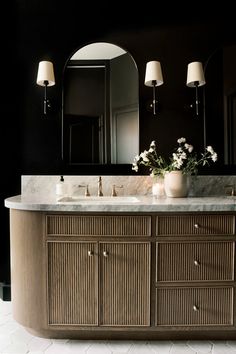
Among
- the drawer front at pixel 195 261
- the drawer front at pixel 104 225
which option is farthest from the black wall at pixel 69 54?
the drawer front at pixel 195 261

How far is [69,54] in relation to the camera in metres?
2.16

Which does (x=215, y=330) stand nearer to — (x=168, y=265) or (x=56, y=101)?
(x=168, y=265)

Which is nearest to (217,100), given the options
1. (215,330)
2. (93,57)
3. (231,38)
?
(231,38)

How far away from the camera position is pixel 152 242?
1.57 m

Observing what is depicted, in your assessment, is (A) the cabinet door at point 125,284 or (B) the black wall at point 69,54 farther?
(B) the black wall at point 69,54

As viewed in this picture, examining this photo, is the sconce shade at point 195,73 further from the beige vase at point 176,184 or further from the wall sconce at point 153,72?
the beige vase at point 176,184

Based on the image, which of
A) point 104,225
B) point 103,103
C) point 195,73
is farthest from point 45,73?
point 104,225

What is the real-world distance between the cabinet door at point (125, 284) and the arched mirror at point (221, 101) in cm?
110

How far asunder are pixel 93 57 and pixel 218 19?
1.03m

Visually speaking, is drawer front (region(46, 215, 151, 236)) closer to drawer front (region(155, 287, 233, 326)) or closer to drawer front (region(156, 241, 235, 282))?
drawer front (region(156, 241, 235, 282))

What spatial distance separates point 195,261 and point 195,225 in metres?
0.21

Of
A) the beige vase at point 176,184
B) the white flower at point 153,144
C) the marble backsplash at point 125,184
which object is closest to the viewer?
the beige vase at point 176,184

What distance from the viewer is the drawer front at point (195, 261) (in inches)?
61.9

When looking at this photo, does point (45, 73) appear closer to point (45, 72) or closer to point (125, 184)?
point (45, 72)
